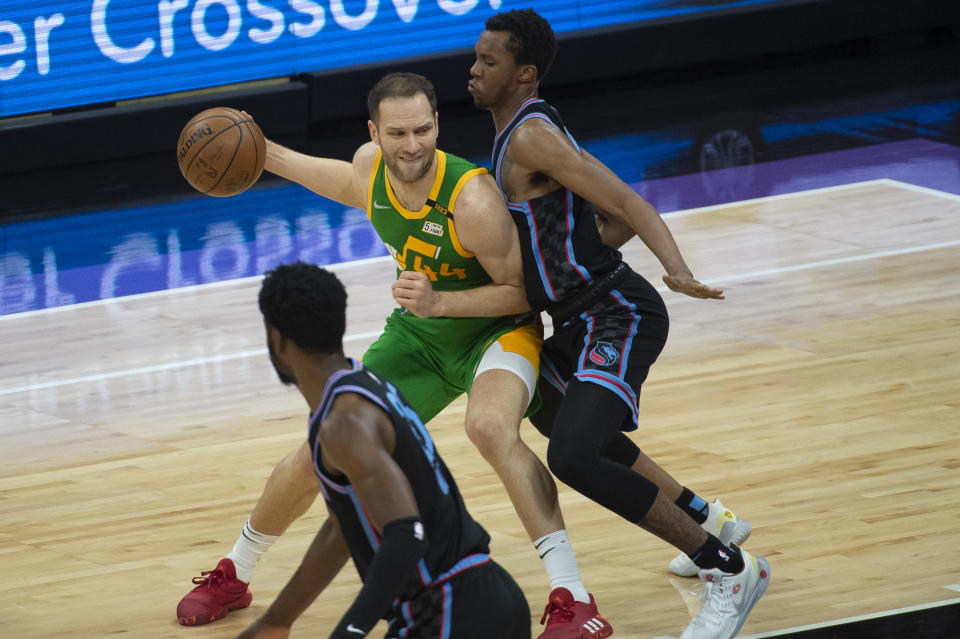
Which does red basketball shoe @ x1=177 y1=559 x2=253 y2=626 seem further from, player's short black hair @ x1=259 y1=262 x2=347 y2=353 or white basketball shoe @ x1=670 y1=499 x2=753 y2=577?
player's short black hair @ x1=259 y1=262 x2=347 y2=353

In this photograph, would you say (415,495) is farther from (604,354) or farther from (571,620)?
(604,354)

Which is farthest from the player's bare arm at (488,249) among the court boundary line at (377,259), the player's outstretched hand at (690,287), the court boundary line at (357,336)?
the court boundary line at (377,259)

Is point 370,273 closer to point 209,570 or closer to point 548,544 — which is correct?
point 209,570

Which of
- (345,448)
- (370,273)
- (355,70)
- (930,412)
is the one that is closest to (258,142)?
(345,448)

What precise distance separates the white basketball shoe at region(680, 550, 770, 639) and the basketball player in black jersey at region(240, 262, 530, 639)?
113 cm

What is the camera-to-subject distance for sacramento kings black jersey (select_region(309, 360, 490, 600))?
3.16 meters

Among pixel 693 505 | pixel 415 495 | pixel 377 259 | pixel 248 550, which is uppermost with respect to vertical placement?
pixel 415 495

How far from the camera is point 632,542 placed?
5219 mm

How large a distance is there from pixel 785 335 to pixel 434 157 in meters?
3.26

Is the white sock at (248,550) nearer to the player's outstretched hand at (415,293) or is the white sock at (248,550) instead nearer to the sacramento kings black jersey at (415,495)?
the player's outstretched hand at (415,293)

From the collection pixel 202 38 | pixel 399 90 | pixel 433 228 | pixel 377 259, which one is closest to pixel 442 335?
pixel 433 228

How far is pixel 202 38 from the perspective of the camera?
1210cm

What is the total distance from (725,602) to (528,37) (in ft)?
6.09

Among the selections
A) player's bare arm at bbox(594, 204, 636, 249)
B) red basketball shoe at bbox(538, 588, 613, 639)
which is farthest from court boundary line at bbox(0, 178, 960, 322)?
red basketball shoe at bbox(538, 588, 613, 639)
